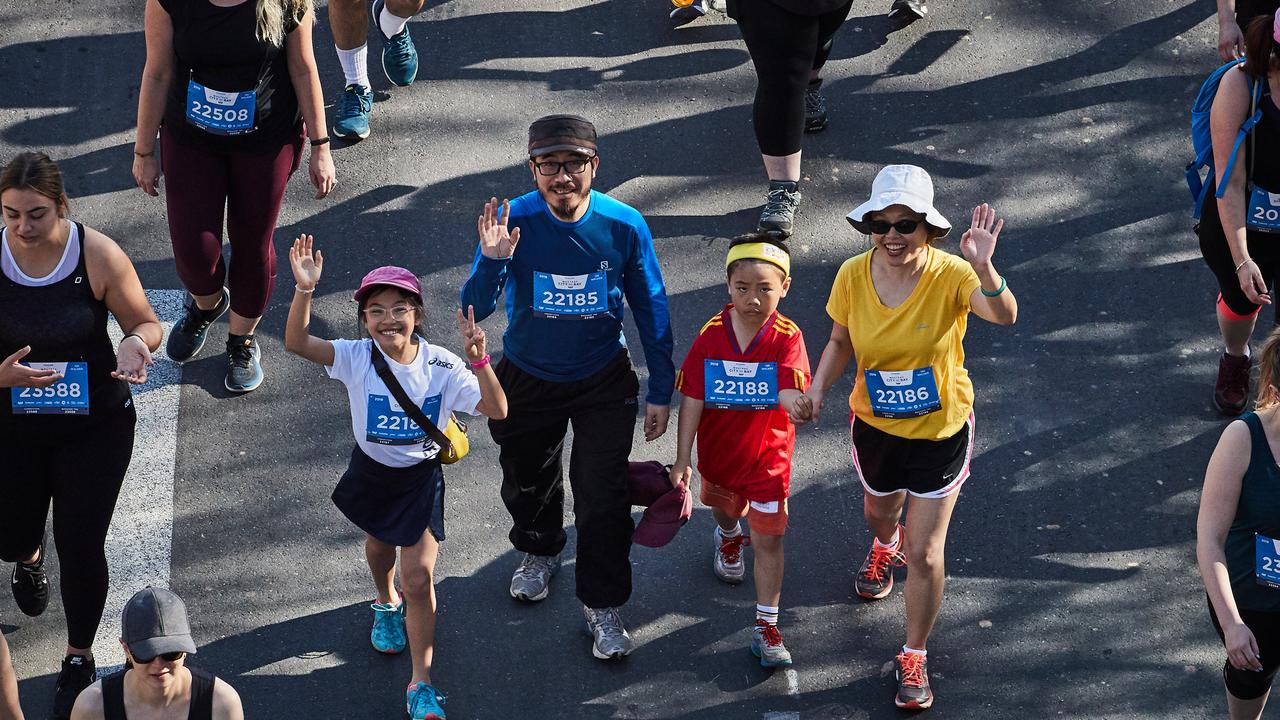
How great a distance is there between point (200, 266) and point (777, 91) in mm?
2897

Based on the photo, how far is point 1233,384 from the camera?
6.93m

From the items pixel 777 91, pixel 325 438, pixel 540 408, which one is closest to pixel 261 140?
pixel 325 438

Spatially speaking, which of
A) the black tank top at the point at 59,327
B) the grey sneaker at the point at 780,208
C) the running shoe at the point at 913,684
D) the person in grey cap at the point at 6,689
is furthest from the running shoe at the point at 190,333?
the running shoe at the point at 913,684

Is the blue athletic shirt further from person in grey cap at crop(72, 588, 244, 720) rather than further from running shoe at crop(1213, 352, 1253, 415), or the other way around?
running shoe at crop(1213, 352, 1253, 415)

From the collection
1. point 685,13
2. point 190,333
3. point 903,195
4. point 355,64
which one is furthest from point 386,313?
point 685,13

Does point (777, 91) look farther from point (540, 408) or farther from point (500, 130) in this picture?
point (540, 408)

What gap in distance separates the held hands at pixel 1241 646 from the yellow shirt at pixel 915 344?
48.8 inches

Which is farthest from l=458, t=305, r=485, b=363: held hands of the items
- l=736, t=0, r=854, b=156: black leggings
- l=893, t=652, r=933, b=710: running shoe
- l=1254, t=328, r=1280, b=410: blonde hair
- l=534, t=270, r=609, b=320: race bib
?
l=736, t=0, r=854, b=156: black leggings

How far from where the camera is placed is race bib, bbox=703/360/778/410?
5.56m

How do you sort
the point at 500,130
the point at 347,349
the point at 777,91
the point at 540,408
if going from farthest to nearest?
the point at 500,130 → the point at 777,91 → the point at 540,408 → the point at 347,349

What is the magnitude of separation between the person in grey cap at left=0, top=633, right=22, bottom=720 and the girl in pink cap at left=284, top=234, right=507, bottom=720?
121 centimetres

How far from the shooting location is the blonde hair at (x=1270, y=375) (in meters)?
4.59

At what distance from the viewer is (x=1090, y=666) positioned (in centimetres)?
590

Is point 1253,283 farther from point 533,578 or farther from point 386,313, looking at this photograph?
point 386,313
